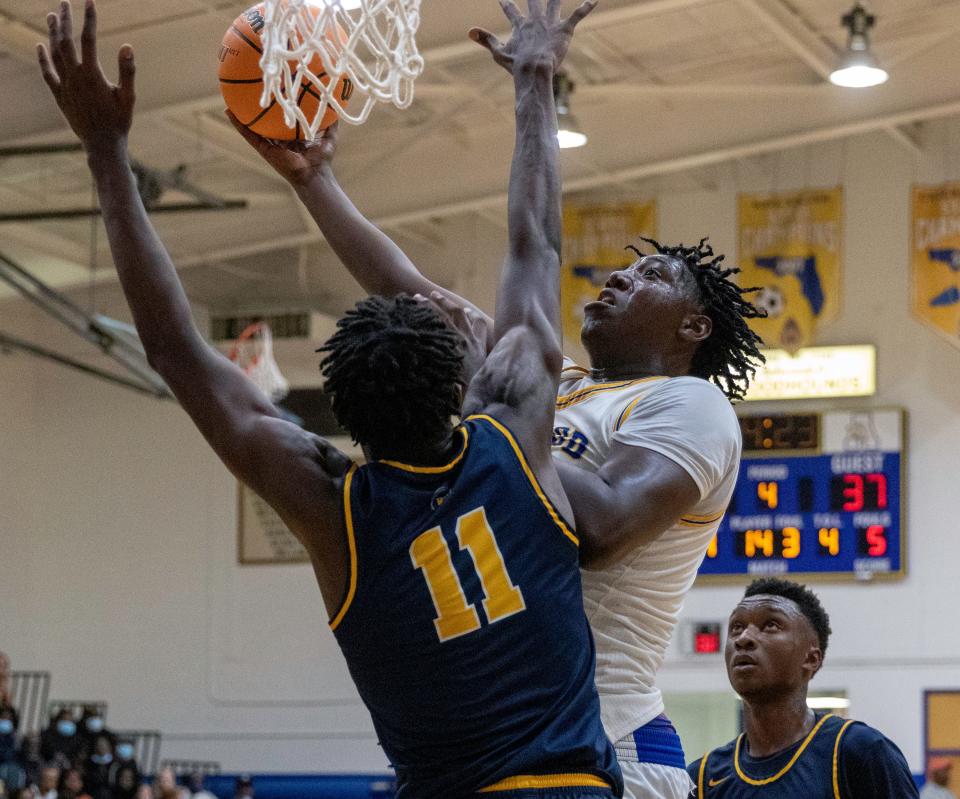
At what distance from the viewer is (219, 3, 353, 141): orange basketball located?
13.2 feet

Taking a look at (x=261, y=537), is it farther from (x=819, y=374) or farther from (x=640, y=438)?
(x=640, y=438)

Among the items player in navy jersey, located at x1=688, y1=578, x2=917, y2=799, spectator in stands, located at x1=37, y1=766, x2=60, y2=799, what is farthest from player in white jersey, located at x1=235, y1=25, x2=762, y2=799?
spectator in stands, located at x1=37, y1=766, x2=60, y2=799

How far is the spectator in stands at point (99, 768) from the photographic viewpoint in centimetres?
1606

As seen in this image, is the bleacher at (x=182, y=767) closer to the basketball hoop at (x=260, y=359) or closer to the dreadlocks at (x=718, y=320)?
the basketball hoop at (x=260, y=359)

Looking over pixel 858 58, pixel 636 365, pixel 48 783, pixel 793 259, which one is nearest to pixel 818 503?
pixel 793 259

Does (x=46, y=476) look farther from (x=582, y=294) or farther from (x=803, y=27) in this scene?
(x=803, y=27)

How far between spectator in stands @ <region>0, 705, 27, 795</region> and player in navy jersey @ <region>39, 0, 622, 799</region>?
12245 millimetres

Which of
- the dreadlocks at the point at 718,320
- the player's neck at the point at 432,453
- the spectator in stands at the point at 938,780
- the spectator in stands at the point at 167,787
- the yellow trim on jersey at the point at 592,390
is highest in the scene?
the dreadlocks at the point at 718,320

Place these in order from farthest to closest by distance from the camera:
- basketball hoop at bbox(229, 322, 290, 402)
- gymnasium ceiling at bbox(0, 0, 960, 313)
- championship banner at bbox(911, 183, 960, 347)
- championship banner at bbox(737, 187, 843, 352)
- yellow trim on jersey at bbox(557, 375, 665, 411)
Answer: basketball hoop at bbox(229, 322, 290, 402) < championship banner at bbox(737, 187, 843, 352) < championship banner at bbox(911, 183, 960, 347) < gymnasium ceiling at bbox(0, 0, 960, 313) < yellow trim on jersey at bbox(557, 375, 665, 411)

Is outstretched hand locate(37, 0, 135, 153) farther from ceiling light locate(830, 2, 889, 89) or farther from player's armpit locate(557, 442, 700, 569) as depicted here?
ceiling light locate(830, 2, 889, 89)

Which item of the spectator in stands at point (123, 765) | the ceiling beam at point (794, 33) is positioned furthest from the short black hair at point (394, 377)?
the spectator in stands at point (123, 765)

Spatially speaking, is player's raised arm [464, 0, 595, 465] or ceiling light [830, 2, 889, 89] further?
ceiling light [830, 2, 889, 89]

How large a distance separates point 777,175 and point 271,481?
14505mm

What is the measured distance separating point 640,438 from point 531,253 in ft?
1.40
